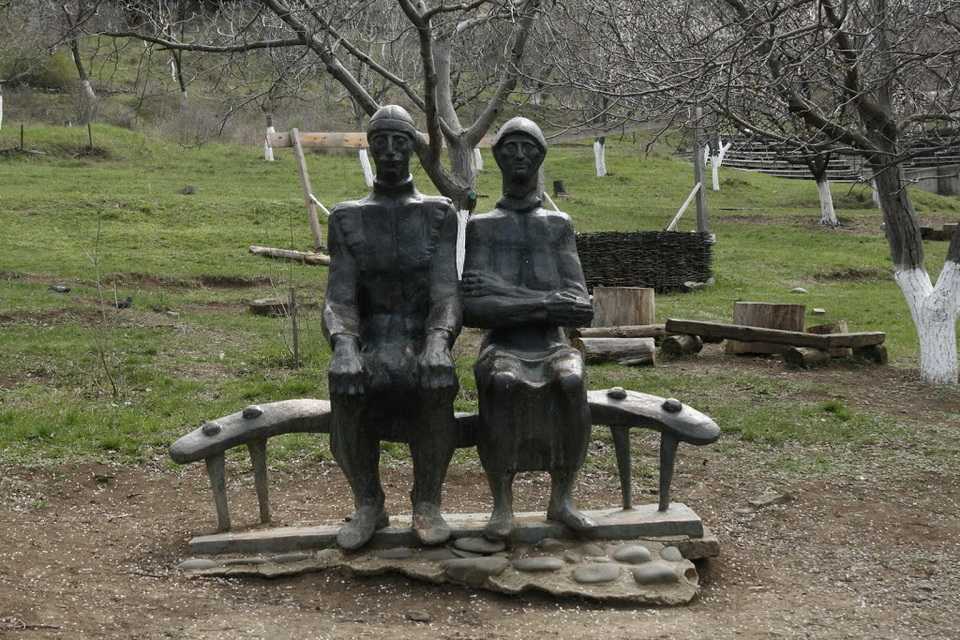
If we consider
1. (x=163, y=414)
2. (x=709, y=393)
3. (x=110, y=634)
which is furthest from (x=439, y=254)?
(x=709, y=393)

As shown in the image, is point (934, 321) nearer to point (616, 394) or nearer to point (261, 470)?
point (616, 394)

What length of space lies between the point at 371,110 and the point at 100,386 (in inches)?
135

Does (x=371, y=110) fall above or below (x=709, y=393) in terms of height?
above

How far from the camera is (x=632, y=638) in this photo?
4.51 meters

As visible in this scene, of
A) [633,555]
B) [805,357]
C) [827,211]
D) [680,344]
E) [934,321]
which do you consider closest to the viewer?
[633,555]

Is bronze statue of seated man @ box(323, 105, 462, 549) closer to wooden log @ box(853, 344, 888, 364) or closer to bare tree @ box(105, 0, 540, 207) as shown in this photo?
bare tree @ box(105, 0, 540, 207)

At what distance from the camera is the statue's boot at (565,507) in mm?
5406

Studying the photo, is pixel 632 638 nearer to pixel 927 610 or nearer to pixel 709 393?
pixel 927 610

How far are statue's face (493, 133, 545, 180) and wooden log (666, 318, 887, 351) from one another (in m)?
6.18

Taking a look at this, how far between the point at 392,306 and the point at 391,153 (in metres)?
0.74

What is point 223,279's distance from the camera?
15930 millimetres

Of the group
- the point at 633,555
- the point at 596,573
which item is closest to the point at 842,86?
the point at 633,555

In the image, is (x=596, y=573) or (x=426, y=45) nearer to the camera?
(x=596, y=573)

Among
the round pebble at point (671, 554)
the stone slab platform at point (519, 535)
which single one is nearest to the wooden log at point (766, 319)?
the stone slab platform at point (519, 535)
